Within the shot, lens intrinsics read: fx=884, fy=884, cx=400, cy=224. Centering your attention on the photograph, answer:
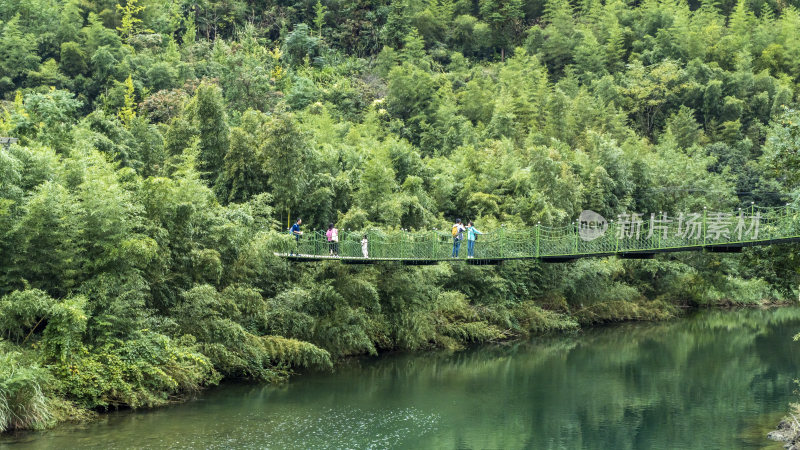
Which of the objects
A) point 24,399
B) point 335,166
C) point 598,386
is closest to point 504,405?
point 598,386

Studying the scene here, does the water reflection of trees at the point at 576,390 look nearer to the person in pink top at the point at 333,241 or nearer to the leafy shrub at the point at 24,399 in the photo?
the person in pink top at the point at 333,241

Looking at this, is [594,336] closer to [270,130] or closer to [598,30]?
[270,130]

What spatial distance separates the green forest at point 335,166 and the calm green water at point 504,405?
74cm

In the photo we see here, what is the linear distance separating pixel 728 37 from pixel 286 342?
3395cm

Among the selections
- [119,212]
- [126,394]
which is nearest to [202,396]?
[126,394]

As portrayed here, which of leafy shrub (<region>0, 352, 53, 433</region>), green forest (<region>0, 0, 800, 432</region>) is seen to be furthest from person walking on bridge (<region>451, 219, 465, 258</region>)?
leafy shrub (<region>0, 352, 53, 433</region>)

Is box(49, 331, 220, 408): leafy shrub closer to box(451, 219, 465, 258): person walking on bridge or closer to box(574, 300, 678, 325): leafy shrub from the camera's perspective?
box(451, 219, 465, 258): person walking on bridge

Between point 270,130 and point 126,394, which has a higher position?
point 270,130

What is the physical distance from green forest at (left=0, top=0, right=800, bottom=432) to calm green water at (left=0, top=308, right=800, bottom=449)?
0.74 m

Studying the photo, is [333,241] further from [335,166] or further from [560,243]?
[335,166]

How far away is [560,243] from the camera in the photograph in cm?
1872

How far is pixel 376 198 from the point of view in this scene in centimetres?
2312

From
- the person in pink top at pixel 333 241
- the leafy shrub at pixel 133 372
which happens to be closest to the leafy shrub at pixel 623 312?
the person in pink top at pixel 333 241

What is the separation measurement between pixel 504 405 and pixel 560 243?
374 cm
